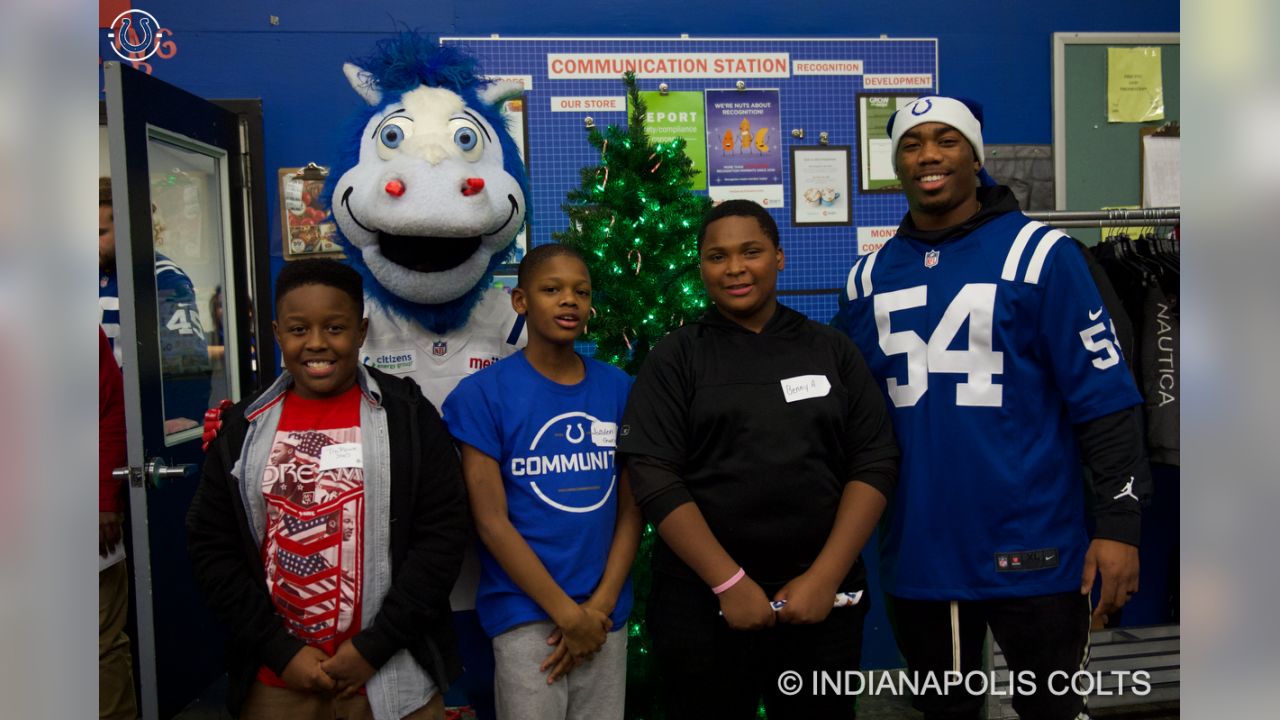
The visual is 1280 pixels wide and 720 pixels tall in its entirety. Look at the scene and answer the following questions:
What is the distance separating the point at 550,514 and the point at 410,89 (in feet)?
3.75

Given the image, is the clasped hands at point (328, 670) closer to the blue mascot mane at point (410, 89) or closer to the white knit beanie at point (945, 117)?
the blue mascot mane at point (410, 89)

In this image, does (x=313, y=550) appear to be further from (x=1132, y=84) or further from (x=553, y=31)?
(x=1132, y=84)

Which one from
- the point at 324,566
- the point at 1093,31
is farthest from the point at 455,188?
the point at 1093,31

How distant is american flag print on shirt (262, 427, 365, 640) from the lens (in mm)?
1765

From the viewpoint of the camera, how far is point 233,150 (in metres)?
3.23

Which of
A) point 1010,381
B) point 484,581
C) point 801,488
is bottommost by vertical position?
point 484,581

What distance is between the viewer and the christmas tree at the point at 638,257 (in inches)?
97.6

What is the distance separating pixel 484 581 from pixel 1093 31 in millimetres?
3305

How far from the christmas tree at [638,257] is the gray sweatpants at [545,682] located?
53 cm

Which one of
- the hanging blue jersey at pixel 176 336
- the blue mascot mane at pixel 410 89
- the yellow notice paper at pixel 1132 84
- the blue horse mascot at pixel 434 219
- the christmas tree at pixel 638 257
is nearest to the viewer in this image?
the blue horse mascot at pixel 434 219
